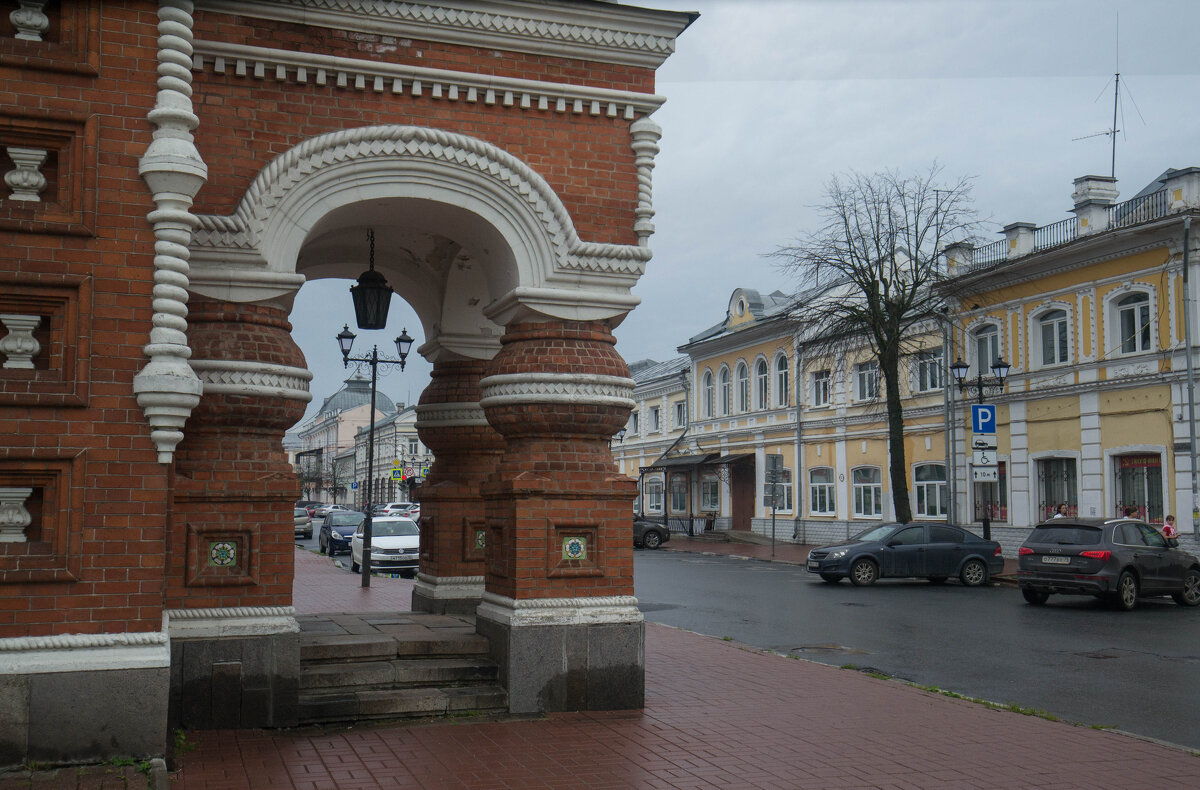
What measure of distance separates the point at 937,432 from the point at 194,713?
29337 mm

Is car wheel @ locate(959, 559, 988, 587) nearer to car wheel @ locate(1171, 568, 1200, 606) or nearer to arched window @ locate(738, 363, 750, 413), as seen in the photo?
car wheel @ locate(1171, 568, 1200, 606)

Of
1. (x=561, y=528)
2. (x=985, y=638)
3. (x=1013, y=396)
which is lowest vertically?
(x=985, y=638)

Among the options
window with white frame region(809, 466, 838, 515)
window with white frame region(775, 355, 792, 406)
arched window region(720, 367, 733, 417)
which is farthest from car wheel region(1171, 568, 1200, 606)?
arched window region(720, 367, 733, 417)

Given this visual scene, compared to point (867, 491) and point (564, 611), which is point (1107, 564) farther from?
point (867, 491)

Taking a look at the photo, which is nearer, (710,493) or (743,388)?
(743,388)

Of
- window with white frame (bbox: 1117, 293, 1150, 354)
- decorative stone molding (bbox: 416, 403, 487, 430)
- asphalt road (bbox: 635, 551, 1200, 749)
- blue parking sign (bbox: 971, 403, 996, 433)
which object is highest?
window with white frame (bbox: 1117, 293, 1150, 354)

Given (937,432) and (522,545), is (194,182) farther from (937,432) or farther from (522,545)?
(937,432)

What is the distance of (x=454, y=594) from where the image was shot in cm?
1070

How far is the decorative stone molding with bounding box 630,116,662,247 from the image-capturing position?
8.82 m

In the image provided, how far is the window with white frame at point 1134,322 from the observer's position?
26.8 metres

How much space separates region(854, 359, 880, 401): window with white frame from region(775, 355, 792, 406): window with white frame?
13.4 ft

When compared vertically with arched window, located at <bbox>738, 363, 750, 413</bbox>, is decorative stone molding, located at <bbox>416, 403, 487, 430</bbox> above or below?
below

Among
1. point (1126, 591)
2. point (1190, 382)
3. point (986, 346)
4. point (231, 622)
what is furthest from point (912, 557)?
point (231, 622)

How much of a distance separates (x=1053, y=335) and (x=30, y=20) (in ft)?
92.0
